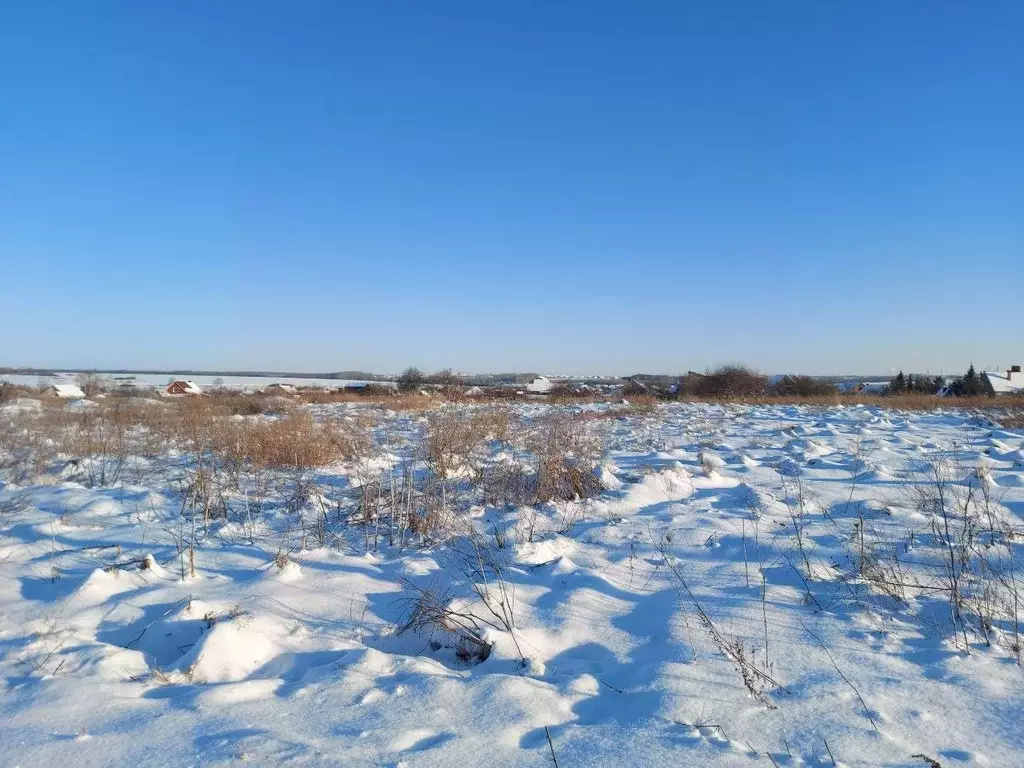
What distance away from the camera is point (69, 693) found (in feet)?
6.95

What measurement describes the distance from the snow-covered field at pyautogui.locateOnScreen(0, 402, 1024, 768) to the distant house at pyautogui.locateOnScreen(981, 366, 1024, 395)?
49.2 meters

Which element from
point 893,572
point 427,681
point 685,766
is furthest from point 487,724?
point 893,572

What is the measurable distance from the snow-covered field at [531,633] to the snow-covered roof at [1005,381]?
4976 centimetres

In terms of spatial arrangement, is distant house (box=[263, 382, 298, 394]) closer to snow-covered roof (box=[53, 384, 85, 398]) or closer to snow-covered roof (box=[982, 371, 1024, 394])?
snow-covered roof (box=[53, 384, 85, 398])

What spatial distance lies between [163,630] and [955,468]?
693 cm

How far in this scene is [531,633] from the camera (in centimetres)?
268

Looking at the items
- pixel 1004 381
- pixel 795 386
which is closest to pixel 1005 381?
pixel 1004 381

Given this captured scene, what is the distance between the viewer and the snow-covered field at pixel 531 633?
5.94 ft

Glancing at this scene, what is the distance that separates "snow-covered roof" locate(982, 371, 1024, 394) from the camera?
42.3m

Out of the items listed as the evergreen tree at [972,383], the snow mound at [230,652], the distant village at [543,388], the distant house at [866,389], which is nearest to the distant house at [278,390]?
the distant village at [543,388]

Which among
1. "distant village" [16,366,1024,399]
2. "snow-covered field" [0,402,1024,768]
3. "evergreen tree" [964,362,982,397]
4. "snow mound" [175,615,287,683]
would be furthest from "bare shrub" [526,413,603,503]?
"evergreen tree" [964,362,982,397]

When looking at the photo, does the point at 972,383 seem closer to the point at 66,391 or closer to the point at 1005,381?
the point at 1005,381

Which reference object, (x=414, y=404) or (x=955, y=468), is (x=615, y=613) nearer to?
(x=955, y=468)

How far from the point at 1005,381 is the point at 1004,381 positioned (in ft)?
0.62
